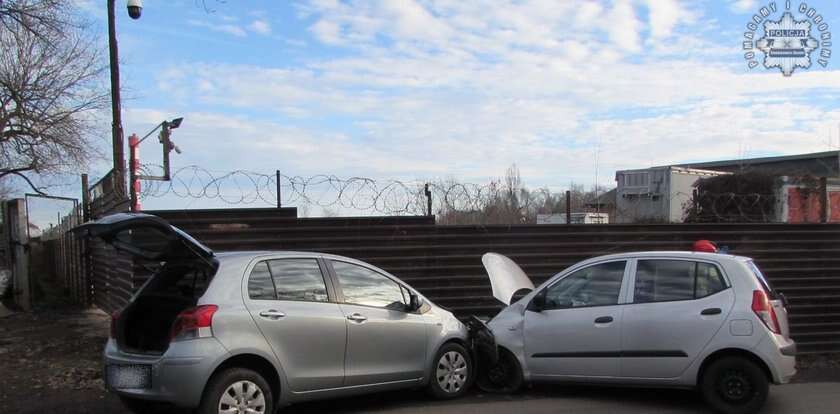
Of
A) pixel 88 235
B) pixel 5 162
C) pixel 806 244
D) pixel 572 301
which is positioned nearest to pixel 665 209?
pixel 806 244

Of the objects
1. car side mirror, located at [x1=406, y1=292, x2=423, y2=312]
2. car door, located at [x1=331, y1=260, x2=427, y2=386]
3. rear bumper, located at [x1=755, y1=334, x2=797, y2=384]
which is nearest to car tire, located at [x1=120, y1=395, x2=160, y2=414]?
car door, located at [x1=331, y1=260, x2=427, y2=386]

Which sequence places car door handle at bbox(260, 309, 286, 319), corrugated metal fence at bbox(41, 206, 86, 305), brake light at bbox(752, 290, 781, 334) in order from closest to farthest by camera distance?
car door handle at bbox(260, 309, 286, 319) < brake light at bbox(752, 290, 781, 334) < corrugated metal fence at bbox(41, 206, 86, 305)

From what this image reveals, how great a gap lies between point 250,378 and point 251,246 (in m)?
3.87

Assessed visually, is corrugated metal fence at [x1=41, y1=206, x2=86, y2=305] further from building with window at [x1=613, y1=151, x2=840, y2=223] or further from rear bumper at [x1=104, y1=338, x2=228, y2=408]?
building with window at [x1=613, y1=151, x2=840, y2=223]

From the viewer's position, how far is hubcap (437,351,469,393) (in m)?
6.74

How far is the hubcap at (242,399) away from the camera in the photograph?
5.20m

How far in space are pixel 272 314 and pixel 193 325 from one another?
657mm

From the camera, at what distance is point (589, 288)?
692 cm

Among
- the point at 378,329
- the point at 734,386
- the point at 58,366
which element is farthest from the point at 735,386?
the point at 58,366

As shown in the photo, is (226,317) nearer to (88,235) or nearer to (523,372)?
(88,235)

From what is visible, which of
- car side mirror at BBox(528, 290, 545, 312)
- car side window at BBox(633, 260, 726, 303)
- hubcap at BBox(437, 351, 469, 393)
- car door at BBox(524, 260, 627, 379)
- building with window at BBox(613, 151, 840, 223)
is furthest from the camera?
building with window at BBox(613, 151, 840, 223)

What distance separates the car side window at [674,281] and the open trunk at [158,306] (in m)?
4.27

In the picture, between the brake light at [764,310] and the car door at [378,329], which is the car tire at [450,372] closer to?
the car door at [378,329]

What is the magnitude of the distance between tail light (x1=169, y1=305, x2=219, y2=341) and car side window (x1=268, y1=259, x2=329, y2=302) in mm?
685
